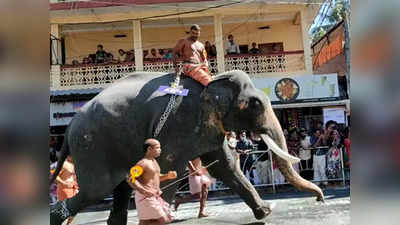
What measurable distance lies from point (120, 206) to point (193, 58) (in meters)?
2.02

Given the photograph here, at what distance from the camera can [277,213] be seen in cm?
675

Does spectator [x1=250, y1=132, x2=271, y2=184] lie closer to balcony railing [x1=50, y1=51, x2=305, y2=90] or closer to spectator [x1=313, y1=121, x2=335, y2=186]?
spectator [x1=313, y1=121, x2=335, y2=186]

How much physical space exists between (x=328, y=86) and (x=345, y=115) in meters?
1.28

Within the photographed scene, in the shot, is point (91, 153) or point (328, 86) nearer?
point (91, 153)

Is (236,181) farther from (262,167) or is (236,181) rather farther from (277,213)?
(262,167)

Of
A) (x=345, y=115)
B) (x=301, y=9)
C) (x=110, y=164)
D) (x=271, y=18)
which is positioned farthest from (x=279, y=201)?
(x=271, y=18)

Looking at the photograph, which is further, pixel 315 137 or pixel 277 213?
pixel 315 137

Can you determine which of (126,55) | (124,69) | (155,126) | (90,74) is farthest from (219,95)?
(126,55)

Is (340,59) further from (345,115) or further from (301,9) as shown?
(345,115)

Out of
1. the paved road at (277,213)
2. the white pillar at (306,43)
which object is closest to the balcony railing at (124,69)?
the white pillar at (306,43)

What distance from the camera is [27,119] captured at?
1.40m

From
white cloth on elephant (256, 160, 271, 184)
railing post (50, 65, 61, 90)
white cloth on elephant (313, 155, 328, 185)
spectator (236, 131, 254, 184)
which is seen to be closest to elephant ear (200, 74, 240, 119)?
spectator (236, 131, 254, 184)

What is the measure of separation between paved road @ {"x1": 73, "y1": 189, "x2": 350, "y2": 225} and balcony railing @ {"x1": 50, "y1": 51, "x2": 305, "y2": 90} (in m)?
6.13

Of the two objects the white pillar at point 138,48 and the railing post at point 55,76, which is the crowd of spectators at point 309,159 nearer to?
the white pillar at point 138,48
